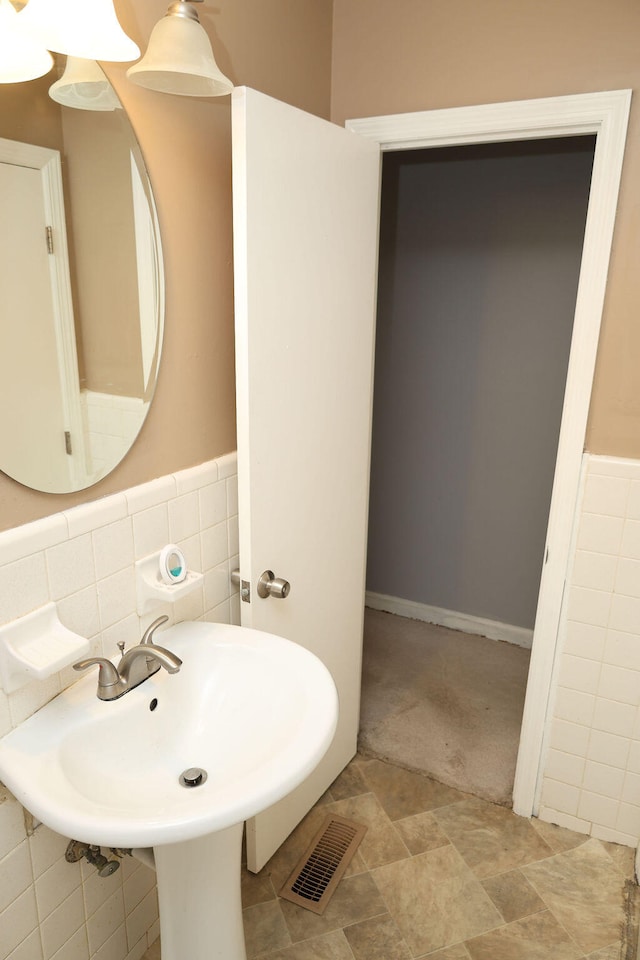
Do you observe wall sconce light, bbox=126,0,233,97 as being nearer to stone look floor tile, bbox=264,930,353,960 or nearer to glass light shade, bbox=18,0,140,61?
glass light shade, bbox=18,0,140,61

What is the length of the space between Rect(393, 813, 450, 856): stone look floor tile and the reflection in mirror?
149 cm

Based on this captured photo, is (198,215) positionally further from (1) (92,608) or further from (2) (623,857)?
(2) (623,857)

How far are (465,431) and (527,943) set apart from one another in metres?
1.93

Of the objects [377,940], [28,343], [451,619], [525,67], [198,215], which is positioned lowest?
[377,940]

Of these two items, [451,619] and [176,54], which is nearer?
[176,54]

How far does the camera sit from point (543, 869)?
72.9 inches

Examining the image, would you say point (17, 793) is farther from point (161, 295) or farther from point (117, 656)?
point (161, 295)

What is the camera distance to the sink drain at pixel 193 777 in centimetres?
115

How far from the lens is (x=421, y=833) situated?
1966mm

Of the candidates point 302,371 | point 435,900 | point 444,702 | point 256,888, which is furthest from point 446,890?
point 302,371

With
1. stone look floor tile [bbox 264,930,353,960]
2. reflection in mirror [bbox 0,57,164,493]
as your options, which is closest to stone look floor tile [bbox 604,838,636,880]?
stone look floor tile [bbox 264,930,353,960]

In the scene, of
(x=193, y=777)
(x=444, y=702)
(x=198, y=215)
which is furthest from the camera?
(x=444, y=702)

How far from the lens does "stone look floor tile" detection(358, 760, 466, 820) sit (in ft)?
6.76

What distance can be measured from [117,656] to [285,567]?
0.48 m
